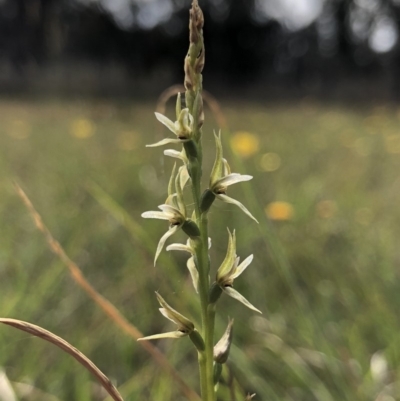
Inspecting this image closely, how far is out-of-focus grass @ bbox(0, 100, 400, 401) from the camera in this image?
69 centimetres

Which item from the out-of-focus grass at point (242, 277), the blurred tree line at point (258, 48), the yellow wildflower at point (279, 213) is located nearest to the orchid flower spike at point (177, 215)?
A: the out-of-focus grass at point (242, 277)

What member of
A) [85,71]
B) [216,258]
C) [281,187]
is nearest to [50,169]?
[281,187]

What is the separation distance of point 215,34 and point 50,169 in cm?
904

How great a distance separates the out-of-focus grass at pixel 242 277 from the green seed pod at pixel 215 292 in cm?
20

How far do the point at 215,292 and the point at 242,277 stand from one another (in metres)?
0.87

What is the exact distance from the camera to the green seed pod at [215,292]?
0.26 m

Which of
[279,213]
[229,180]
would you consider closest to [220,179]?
[229,180]

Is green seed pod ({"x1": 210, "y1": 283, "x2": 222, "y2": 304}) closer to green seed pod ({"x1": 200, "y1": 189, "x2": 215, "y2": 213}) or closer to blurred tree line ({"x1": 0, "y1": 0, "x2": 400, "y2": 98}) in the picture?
green seed pod ({"x1": 200, "y1": 189, "x2": 215, "y2": 213})

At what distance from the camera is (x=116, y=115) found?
14.5ft

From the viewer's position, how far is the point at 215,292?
10.3 inches

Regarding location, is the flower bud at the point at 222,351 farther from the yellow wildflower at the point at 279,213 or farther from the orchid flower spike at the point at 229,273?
the yellow wildflower at the point at 279,213

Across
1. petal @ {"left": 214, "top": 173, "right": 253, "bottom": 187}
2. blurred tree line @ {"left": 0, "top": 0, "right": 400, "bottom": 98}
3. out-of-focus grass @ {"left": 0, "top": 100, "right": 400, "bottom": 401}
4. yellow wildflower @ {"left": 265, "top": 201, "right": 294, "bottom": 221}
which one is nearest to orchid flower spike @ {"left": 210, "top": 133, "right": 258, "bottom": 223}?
petal @ {"left": 214, "top": 173, "right": 253, "bottom": 187}

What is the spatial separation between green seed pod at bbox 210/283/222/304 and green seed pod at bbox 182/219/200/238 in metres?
0.03

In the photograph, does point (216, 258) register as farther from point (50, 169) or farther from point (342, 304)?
point (50, 169)
